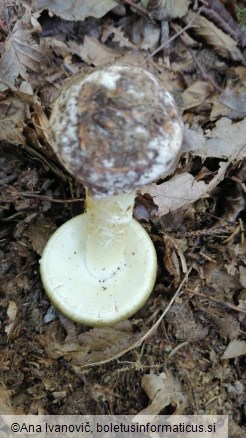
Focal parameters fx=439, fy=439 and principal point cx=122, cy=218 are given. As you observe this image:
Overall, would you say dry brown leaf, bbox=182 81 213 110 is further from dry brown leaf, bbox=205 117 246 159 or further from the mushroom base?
the mushroom base

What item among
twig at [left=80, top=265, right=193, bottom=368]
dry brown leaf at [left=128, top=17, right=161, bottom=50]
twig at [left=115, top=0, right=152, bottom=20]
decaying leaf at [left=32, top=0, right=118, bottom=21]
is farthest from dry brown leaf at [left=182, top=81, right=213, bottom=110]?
twig at [left=80, top=265, right=193, bottom=368]

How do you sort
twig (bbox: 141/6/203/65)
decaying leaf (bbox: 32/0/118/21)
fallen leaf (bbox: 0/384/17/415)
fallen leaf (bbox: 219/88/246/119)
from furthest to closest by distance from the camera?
twig (bbox: 141/6/203/65) → decaying leaf (bbox: 32/0/118/21) → fallen leaf (bbox: 219/88/246/119) → fallen leaf (bbox: 0/384/17/415)

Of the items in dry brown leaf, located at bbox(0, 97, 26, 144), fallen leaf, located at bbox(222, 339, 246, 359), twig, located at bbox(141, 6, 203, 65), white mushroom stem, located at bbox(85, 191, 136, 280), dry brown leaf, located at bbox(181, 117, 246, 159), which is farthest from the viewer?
twig, located at bbox(141, 6, 203, 65)

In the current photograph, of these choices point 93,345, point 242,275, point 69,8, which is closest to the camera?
point 93,345

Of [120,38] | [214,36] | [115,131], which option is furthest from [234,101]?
[115,131]

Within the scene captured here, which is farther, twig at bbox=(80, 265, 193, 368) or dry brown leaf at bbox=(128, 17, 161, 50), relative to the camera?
dry brown leaf at bbox=(128, 17, 161, 50)

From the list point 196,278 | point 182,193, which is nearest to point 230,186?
point 182,193

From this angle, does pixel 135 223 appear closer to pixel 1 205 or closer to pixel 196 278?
pixel 196 278

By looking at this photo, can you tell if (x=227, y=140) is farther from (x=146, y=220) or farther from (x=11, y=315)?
(x=11, y=315)
